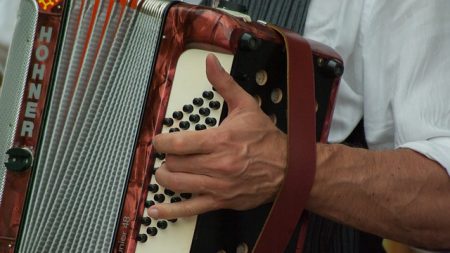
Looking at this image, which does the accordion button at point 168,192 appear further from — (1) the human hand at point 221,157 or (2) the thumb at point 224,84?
(2) the thumb at point 224,84

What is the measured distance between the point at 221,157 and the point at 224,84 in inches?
4.2

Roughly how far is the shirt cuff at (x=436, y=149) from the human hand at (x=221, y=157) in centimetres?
26

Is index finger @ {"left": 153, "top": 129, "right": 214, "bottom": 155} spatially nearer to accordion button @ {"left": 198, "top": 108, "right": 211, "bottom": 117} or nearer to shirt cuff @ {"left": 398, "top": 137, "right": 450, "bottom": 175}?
accordion button @ {"left": 198, "top": 108, "right": 211, "bottom": 117}

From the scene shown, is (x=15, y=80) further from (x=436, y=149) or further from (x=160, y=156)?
(x=436, y=149)

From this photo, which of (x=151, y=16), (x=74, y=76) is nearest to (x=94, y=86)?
(x=74, y=76)

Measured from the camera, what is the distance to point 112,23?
3.96 feet

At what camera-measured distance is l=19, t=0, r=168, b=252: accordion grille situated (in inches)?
46.5

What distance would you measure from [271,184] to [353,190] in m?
0.14

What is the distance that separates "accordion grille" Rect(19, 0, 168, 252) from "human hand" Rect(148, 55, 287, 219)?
0.08 m

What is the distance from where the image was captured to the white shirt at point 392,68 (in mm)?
1304

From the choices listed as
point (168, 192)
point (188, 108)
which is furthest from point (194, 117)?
point (168, 192)

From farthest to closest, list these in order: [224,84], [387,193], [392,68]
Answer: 1. [392,68]
2. [387,193]
3. [224,84]

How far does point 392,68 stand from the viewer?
1351mm

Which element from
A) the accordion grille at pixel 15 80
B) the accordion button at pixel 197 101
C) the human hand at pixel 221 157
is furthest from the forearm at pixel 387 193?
the accordion grille at pixel 15 80
